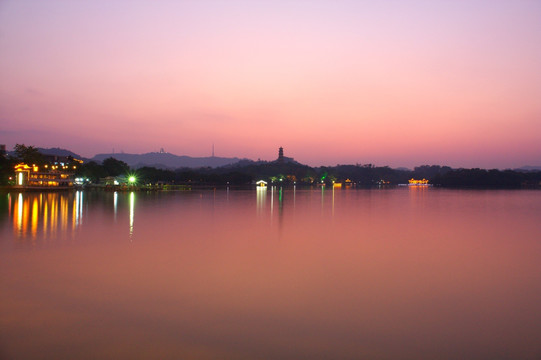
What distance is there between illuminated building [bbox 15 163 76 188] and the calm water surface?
43.1 metres

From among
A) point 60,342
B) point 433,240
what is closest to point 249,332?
point 60,342

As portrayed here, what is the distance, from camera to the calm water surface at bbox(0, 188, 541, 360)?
535cm

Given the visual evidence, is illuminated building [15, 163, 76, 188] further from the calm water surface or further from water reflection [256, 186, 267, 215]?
the calm water surface

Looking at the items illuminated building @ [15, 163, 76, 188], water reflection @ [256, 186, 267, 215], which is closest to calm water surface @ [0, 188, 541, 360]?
water reflection @ [256, 186, 267, 215]

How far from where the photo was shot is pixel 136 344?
5.34 metres

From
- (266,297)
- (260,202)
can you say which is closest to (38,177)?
(260,202)

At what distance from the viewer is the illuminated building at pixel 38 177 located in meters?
51.6

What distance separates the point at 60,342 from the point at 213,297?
8.81ft

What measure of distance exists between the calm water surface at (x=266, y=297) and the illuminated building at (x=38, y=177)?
43.1 m

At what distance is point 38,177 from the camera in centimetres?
5884

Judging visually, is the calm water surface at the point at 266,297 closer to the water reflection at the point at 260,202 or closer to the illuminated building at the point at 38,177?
the water reflection at the point at 260,202

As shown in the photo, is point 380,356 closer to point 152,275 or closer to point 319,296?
point 319,296

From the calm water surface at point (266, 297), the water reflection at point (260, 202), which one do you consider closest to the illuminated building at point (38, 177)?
the water reflection at point (260, 202)

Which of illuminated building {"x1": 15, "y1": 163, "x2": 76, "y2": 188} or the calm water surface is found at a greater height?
illuminated building {"x1": 15, "y1": 163, "x2": 76, "y2": 188}
